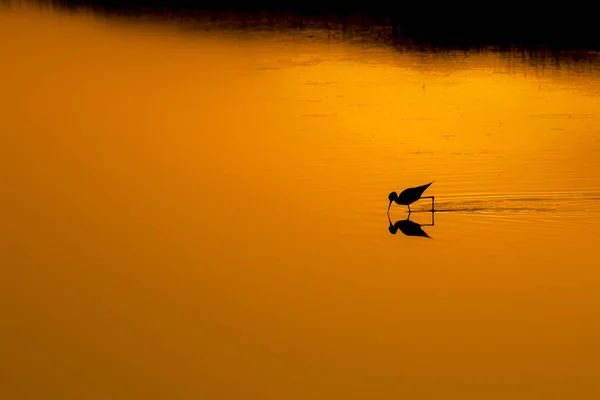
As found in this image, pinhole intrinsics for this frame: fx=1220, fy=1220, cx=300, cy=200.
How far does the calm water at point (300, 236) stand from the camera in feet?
22.5

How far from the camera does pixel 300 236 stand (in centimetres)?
930

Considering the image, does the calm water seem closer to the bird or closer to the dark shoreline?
the bird

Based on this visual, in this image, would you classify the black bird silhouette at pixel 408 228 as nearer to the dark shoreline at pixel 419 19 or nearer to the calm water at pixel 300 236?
the calm water at pixel 300 236

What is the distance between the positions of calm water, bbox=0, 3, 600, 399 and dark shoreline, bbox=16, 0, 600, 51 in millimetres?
2059

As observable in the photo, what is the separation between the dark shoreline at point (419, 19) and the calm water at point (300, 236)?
81.1 inches

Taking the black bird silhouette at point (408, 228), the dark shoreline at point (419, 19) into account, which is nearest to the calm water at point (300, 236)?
the black bird silhouette at point (408, 228)

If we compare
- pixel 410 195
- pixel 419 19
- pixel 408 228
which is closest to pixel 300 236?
pixel 408 228

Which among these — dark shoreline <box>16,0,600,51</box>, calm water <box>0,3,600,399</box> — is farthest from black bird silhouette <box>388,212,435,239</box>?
dark shoreline <box>16,0,600,51</box>

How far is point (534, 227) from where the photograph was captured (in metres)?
9.39

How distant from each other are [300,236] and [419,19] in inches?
477

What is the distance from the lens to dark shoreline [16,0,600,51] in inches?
744

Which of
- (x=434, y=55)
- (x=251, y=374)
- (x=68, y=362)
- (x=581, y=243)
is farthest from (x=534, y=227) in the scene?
(x=434, y=55)

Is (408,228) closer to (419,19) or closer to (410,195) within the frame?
(410,195)

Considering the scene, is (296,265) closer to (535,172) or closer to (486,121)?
(535,172)
